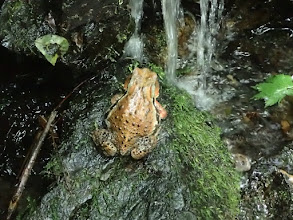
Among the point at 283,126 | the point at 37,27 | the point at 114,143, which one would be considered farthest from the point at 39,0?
the point at 283,126

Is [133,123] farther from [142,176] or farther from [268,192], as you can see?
[268,192]

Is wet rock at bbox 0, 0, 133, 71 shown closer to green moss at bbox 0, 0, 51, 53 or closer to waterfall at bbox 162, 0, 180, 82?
green moss at bbox 0, 0, 51, 53

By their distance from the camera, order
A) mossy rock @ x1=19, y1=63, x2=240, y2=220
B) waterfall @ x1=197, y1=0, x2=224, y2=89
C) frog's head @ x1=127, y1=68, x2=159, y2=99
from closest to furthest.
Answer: mossy rock @ x1=19, y1=63, x2=240, y2=220 → frog's head @ x1=127, y1=68, x2=159, y2=99 → waterfall @ x1=197, y1=0, x2=224, y2=89

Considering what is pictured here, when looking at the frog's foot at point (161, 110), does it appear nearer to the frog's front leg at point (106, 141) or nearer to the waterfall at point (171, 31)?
the frog's front leg at point (106, 141)

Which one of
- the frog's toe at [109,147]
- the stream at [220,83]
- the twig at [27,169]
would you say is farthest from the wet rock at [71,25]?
the frog's toe at [109,147]

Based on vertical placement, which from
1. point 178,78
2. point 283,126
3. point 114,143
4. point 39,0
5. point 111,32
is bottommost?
point 283,126

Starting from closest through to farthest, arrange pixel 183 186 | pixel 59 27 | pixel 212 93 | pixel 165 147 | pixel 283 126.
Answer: pixel 183 186, pixel 165 147, pixel 59 27, pixel 283 126, pixel 212 93

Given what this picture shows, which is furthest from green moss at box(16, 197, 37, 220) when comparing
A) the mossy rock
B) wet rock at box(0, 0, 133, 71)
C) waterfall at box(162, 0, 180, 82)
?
waterfall at box(162, 0, 180, 82)

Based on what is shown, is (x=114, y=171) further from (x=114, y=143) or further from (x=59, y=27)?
(x=59, y=27)
